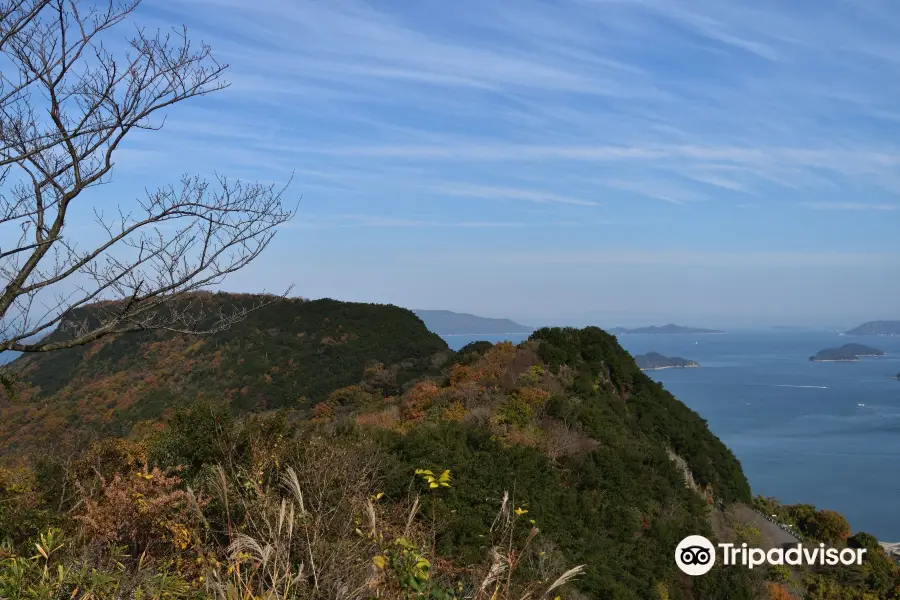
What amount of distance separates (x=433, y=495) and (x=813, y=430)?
86.9 meters

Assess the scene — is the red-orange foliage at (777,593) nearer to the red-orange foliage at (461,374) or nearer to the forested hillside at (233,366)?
the red-orange foliage at (461,374)

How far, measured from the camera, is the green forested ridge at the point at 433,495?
4.29 meters

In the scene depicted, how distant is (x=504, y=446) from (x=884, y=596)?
40.7 ft

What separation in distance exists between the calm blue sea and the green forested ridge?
39599 millimetres

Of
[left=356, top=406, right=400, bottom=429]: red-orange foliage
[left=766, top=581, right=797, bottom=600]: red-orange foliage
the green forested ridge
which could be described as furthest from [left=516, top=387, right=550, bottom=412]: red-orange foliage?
[left=766, top=581, right=797, bottom=600]: red-orange foliage

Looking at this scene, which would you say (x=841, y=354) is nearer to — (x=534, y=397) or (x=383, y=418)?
(x=534, y=397)

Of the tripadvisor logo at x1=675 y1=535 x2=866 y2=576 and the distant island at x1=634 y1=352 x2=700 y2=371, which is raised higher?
the tripadvisor logo at x1=675 y1=535 x2=866 y2=576

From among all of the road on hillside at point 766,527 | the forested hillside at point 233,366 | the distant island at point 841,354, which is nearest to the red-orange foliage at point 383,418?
the road on hillside at point 766,527

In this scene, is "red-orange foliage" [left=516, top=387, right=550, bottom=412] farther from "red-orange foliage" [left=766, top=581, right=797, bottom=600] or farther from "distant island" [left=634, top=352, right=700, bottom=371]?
"distant island" [left=634, top=352, right=700, bottom=371]

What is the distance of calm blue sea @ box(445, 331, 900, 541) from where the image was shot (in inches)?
2274

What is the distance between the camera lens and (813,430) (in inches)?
3228

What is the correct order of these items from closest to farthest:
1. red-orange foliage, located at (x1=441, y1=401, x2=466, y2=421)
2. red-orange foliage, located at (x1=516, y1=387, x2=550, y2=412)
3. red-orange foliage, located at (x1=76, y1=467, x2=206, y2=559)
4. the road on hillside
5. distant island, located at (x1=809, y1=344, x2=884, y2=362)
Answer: red-orange foliage, located at (x1=76, y1=467, x2=206, y2=559) → red-orange foliage, located at (x1=441, y1=401, x2=466, y2=421) → red-orange foliage, located at (x1=516, y1=387, x2=550, y2=412) → the road on hillside → distant island, located at (x1=809, y1=344, x2=884, y2=362)

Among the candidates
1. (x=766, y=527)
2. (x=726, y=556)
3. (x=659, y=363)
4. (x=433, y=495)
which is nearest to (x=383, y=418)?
(x=433, y=495)

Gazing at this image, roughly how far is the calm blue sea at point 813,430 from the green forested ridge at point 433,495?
3960cm
